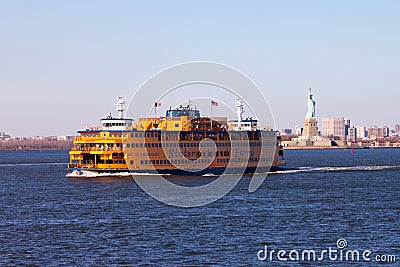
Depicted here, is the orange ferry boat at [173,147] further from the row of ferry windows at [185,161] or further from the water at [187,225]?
the water at [187,225]

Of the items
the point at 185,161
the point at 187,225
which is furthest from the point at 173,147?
the point at 187,225

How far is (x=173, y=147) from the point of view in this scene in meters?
95.9

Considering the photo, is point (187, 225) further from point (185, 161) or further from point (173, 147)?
point (185, 161)

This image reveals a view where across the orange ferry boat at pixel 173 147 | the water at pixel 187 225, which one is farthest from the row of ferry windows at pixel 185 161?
the water at pixel 187 225

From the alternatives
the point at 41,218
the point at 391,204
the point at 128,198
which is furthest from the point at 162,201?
the point at 391,204

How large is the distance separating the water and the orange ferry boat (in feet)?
53.9

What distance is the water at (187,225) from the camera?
129ft

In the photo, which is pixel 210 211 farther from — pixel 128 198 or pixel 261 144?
pixel 261 144

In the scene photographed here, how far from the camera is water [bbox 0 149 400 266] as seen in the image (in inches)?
1543

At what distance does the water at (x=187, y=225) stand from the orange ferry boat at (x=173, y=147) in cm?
1644

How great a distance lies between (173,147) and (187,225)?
1850 inches

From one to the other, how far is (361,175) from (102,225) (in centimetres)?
5966

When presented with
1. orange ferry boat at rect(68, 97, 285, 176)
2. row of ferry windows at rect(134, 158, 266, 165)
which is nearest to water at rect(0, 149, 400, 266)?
orange ferry boat at rect(68, 97, 285, 176)

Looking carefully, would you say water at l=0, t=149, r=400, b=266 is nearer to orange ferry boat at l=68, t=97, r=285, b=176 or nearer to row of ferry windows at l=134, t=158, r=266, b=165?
orange ferry boat at l=68, t=97, r=285, b=176
